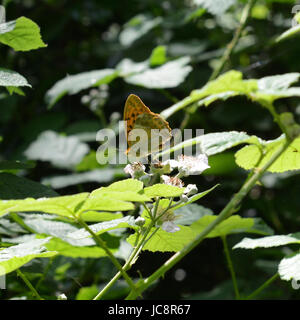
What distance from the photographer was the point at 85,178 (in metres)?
2.19

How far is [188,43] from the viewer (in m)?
2.91

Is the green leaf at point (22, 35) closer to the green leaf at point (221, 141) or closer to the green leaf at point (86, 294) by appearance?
the green leaf at point (221, 141)

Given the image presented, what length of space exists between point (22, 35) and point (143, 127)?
0.36 m

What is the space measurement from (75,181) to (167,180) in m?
1.15

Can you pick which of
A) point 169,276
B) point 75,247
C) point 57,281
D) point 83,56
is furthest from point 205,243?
point 83,56

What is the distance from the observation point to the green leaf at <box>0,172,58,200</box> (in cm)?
120

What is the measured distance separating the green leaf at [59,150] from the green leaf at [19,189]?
3.46ft

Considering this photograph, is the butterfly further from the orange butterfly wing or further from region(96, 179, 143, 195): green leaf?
region(96, 179, 143, 195): green leaf

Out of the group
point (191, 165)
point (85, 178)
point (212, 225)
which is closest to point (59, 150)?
point (85, 178)

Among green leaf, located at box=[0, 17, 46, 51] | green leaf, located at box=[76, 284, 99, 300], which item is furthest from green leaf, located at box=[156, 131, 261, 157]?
green leaf, located at box=[76, 284, 99, 300]

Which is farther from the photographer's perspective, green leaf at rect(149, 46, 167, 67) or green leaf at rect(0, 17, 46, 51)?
green leaf at rect(149, 46, 167, 67)

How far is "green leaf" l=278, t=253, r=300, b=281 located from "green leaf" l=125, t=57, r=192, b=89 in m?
1.02

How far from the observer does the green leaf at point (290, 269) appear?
1142 millimetres

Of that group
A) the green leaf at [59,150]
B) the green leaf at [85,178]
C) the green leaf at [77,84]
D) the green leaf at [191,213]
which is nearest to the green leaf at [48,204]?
the green leaf at [191,213]
